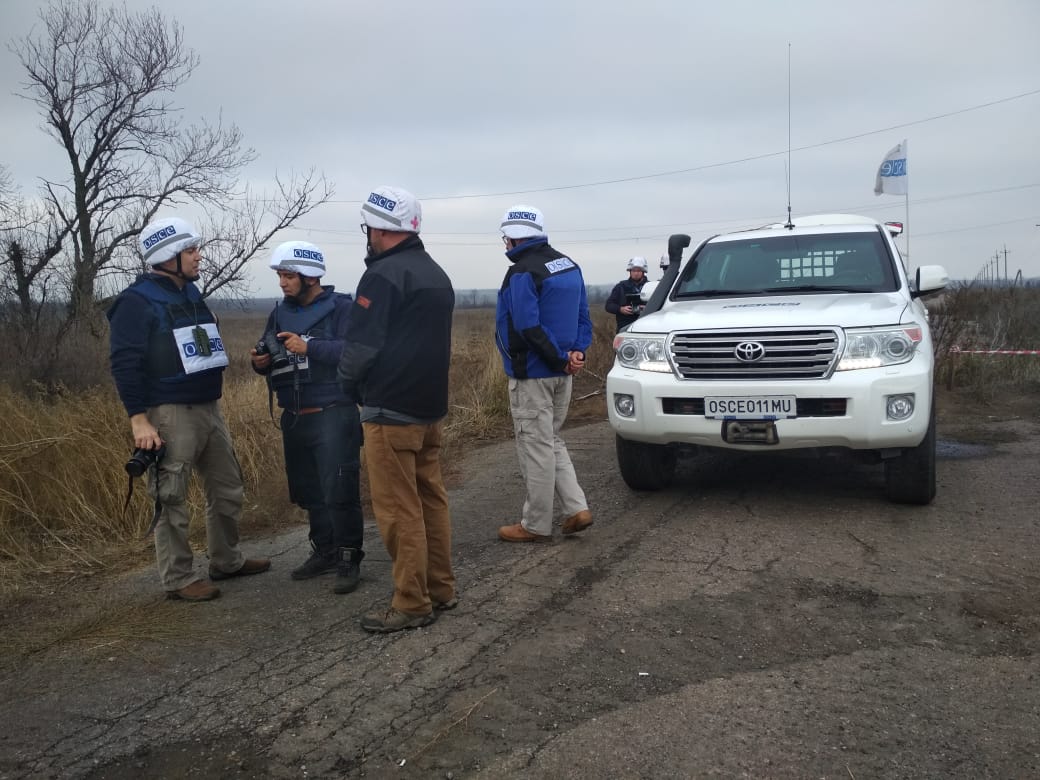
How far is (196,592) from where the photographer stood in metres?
4.76

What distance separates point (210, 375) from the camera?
15.9 feet

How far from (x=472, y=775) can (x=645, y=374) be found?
141 inches

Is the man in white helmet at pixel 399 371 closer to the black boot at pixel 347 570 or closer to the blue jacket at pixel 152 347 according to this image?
the black boot at pixel 347 570

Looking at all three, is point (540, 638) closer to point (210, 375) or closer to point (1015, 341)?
point (210, 375)

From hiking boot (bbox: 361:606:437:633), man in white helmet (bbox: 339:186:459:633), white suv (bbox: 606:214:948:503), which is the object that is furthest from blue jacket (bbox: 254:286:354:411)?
white suv (bbox: 606:214:948:503)

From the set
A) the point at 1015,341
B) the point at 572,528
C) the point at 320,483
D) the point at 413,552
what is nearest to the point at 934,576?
the point at 572,528

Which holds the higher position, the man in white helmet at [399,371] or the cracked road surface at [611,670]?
the man in white helmet at [399,371]

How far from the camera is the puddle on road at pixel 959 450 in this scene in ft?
26.2

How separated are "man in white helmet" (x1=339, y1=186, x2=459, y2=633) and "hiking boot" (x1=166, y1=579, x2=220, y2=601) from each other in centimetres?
108

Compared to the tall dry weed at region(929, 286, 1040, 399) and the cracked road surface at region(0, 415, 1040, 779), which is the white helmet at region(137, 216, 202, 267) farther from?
the tall dry weed at region(929, 286, 1040, 399)

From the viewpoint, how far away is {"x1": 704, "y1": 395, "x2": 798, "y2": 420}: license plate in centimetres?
561

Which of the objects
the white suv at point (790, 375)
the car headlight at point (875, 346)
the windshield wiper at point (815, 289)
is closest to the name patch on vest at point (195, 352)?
the white suv at point (790, 375)

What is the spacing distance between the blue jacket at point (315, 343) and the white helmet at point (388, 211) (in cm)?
85

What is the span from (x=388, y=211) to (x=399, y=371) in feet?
2.40
